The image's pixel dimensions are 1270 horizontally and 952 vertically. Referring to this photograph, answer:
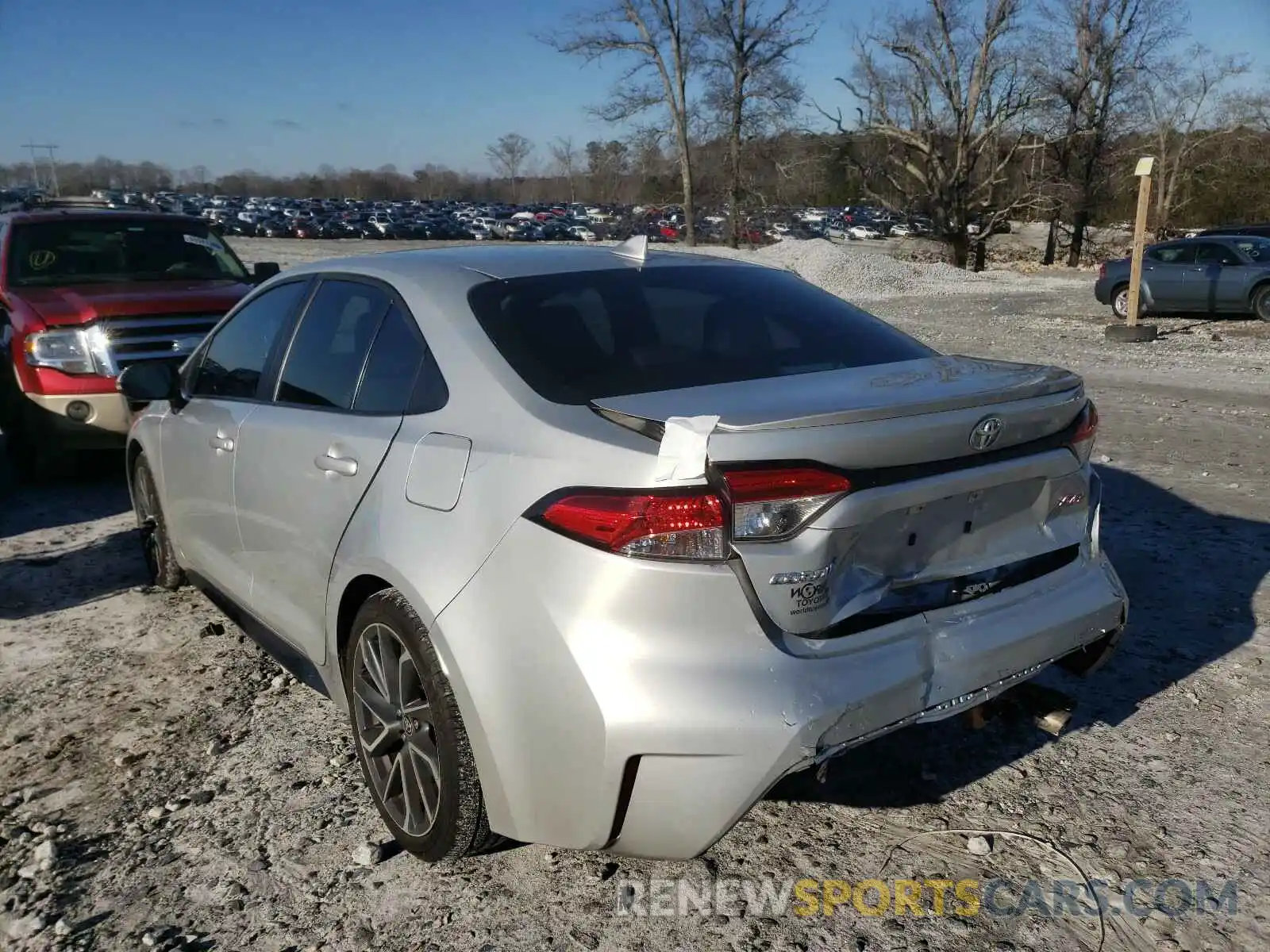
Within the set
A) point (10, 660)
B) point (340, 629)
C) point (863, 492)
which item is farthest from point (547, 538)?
point (10, 660)

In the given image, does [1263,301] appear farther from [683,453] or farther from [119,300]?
[683,453]

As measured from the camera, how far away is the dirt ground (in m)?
2.69

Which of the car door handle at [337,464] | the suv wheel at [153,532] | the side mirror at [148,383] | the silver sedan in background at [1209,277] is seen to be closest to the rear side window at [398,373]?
the car door handle at [337,464]

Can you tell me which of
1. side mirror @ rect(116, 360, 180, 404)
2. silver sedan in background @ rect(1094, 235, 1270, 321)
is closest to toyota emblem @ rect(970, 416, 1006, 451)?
side mirror @ rect(116, 360, 180, 404)

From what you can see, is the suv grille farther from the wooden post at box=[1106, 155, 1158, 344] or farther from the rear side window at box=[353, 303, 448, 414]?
the wooden post at box=[1106, 155, 1158, 344]

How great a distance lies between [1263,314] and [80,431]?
18.8m

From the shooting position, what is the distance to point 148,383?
455 centimetres

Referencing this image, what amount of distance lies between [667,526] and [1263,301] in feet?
64.6

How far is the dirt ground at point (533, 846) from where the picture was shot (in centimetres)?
269

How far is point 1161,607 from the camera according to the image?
4.68m

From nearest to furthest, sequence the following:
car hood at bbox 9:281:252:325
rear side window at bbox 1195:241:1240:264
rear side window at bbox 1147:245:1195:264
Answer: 1. car hood at bbox 9:281:252:325
2. rear side window at bbox 1195:241:1240:264
3. rear side window at bbox 1147:245:1195:264

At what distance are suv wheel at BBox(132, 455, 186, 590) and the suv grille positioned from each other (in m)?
2.13

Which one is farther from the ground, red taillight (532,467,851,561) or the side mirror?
red taillight (532,467,851,561)

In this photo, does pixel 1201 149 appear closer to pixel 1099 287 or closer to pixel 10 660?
pixel 1099 287
